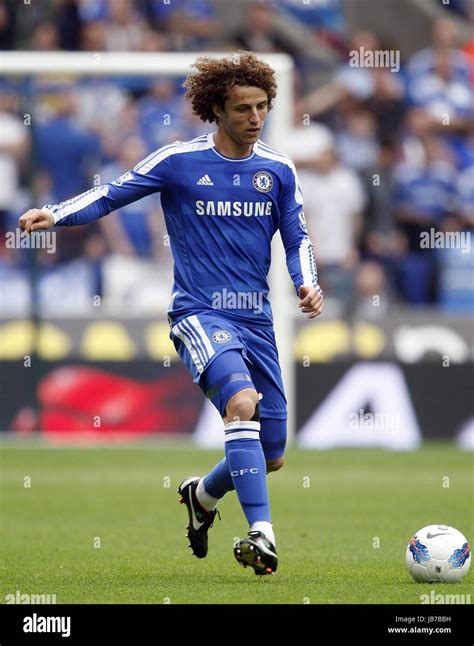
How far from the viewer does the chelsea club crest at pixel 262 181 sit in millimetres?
7195

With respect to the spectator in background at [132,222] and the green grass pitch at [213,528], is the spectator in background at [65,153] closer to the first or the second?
the spectator in background at [132,222]

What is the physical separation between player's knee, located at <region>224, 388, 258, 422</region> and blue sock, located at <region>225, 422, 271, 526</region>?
3cm

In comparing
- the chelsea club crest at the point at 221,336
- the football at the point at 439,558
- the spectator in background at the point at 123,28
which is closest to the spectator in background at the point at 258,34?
the spectator in background at the point at 123,28

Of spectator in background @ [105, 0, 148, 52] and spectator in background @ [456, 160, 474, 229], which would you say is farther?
spectator in background @ [105, 0, 148, 52]

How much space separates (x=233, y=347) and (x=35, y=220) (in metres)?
1.11

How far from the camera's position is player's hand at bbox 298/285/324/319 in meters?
6.87

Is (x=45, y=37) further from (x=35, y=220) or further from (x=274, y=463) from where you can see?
(x=35, y=220)

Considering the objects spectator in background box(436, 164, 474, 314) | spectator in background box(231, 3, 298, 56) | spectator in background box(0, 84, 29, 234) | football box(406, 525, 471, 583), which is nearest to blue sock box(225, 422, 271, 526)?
football box(406, 525, 471, 583)

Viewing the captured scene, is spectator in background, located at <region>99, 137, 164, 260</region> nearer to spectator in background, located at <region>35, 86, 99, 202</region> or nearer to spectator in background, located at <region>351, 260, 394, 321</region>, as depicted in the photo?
spectator in background, located at <region>35, 86, 99, 202</region>

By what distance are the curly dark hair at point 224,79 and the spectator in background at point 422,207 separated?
32.5 ft

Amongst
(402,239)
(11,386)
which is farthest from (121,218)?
(402,239)

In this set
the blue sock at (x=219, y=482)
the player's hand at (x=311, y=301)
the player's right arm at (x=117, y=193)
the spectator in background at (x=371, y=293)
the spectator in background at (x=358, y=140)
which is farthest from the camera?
the spectator in background at (x=358, y=140)

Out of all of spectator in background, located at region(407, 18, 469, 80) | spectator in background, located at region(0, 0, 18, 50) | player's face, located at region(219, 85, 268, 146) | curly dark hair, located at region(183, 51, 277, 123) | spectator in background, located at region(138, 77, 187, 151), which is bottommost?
player's face, located at region(219, 85, 268, 146)

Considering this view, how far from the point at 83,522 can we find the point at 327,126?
9.08 meters
